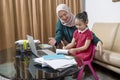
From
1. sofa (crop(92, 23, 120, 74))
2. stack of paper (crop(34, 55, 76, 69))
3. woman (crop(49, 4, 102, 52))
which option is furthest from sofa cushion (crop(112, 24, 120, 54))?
stack of paper (crop(34, 55, 76, 69))

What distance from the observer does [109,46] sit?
2869 millimetres

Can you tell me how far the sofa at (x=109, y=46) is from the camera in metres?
2.32

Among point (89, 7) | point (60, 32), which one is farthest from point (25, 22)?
point (89, 7)

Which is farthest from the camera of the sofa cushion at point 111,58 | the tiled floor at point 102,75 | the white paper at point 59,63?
the tiled floor at point 102,75

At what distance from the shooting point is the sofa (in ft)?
7.60

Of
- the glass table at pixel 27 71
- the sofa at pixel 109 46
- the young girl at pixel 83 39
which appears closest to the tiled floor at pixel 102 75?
the sofa at pixel 109 46

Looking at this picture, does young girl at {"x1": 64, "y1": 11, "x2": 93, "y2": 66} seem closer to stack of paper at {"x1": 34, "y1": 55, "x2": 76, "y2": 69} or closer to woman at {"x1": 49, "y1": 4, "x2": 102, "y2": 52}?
woman at {"x1": 49, "y1": 4, "x2": 102, "y2": 52}

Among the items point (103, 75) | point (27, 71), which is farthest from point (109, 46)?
point (27, 71)

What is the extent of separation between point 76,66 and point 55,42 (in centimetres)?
107

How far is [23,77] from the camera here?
47.3 inches

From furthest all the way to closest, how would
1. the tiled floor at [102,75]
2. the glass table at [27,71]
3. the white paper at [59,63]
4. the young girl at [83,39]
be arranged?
the tiled floor at [102,75] → the young girl at [83,39] → the white paper at [59,63] → the glass table at [27,71]

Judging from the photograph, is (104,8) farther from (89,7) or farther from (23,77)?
(23,77)

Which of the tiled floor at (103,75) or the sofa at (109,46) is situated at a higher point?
the sofa at (109,46)

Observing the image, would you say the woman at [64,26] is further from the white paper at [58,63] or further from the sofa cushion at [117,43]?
the white paper at [58,63]
